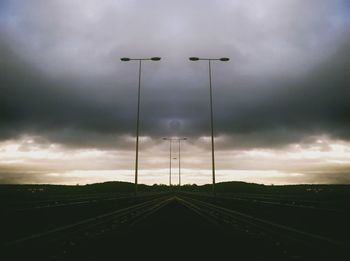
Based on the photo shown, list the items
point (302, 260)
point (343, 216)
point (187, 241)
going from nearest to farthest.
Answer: point (302, 260)
point (187, 241)
point (343, 216)

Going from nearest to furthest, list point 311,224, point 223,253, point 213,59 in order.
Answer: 1. point 223,253
2. point 311,224
3. point 213,59

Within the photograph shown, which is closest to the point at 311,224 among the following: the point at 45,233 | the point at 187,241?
the point at 187,241

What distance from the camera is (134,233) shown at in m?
11.0

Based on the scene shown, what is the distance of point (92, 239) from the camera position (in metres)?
9.63

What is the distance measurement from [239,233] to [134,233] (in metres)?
3.08

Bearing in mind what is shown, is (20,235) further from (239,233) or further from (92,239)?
(239,233)

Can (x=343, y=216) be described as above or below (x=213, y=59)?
below

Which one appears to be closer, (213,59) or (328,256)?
(328,256)

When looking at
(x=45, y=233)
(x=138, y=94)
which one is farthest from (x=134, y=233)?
(x=138, y=94)

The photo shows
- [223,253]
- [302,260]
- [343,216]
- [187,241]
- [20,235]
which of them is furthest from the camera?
[343,216]

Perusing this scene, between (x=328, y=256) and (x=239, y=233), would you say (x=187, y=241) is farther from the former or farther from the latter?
(x=328, y=256)

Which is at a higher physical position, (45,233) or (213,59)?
(213,59)

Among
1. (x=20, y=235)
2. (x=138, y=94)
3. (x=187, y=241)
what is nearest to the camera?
(x=187, y=241)

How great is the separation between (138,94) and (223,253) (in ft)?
142
